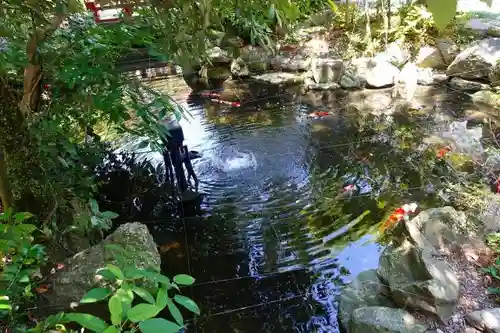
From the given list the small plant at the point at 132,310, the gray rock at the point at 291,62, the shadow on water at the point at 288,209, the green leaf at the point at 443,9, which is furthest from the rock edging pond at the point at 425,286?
the gray rock at the point at 291,62

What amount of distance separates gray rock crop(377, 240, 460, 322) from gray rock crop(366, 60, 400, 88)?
4.89m

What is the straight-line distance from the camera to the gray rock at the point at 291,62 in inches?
342

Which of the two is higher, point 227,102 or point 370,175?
point 227,102

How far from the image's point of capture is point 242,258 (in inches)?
145

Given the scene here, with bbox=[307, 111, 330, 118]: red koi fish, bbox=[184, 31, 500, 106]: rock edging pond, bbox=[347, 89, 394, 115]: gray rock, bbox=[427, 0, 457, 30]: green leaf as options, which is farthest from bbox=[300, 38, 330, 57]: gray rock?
bbox=[427, 0, 457, 30]: green leaf

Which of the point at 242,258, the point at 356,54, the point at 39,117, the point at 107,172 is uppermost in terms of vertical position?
the point at 39,117

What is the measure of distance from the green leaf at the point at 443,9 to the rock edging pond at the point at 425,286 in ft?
7.99

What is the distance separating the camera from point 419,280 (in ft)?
9.56

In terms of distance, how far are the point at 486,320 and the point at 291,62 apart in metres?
7.00

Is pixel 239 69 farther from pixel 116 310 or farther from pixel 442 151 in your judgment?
pixel 116 310

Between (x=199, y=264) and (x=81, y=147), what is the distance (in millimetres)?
1354

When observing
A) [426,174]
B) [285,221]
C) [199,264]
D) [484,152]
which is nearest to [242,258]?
[199,264]

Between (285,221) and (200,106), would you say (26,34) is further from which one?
(200,106)

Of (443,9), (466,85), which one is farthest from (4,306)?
(466,85)
